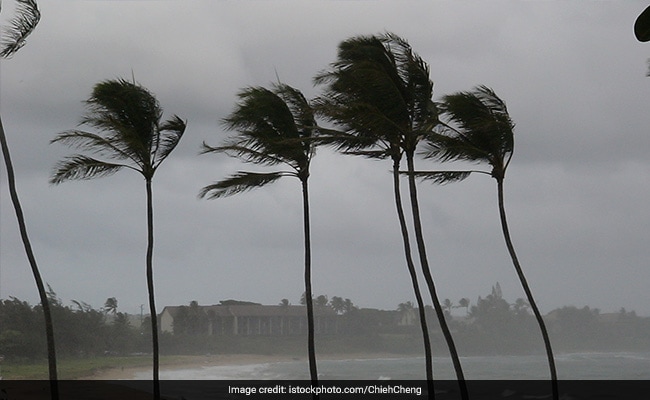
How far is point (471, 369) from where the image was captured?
100062mm

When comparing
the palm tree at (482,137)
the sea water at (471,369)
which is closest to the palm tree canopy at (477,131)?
the palm tree at (482,137)

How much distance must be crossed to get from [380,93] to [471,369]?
8629cm

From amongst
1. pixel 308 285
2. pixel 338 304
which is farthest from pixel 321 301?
pixel 308 285

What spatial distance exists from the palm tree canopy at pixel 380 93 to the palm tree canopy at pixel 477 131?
519mm

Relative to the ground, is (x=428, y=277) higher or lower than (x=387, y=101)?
lower

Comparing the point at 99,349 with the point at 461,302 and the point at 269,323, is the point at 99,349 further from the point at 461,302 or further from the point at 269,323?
the point at 461,302

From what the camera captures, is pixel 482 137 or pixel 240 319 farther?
pixel 240 319

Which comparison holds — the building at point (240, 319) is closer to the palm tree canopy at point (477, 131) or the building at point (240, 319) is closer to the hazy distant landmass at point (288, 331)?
the hazy distant landmass at point (288, 331)

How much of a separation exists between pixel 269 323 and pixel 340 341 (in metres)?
11.2

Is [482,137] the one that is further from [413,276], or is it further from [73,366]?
[73,366]

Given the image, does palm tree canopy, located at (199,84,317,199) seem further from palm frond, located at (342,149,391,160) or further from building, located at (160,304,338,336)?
building, located at (160,304,338,336)

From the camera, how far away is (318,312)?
266 feet

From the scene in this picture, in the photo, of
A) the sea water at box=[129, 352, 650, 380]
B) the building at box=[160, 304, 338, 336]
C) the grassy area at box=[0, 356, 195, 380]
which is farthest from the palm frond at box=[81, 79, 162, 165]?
the building at box=[160, 304, 338, 336]
